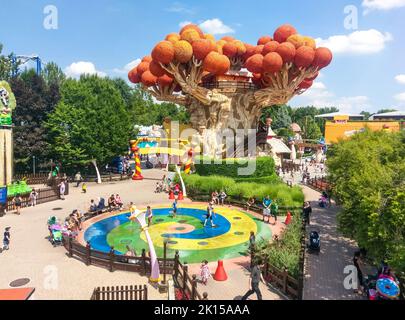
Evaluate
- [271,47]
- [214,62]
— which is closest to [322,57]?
[271,47]

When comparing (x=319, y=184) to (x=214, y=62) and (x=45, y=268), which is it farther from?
(x=45, y=268)

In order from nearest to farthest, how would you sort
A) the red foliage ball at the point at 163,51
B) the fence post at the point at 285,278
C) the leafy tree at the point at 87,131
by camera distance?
the fence post at the point at 285,278
the red foliage ball at the point at 163,51
the leafy tree at the point at 87,131

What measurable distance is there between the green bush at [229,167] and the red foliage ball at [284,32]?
54.4 ft

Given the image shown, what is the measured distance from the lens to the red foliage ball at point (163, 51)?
111 feet

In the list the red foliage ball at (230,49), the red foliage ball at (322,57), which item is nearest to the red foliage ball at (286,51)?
the red foliage ball at (322,57)

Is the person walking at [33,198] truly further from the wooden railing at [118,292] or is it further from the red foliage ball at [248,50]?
the red foliage ball at [248,50]

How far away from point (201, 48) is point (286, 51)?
32.3 ft

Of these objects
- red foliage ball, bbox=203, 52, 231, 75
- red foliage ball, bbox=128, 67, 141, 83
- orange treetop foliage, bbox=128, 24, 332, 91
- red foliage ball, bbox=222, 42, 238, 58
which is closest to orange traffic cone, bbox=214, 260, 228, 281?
orange treetop foliage, bbox=128, 24, 332, 91

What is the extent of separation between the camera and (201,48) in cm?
3509

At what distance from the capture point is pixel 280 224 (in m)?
22.6

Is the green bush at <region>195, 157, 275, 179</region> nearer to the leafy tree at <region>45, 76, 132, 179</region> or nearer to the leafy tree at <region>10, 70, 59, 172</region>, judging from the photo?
the leafy tree at <region>45, 76, 132, 179</region>

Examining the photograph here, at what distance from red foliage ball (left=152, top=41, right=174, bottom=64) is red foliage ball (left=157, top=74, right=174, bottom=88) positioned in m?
7.72
